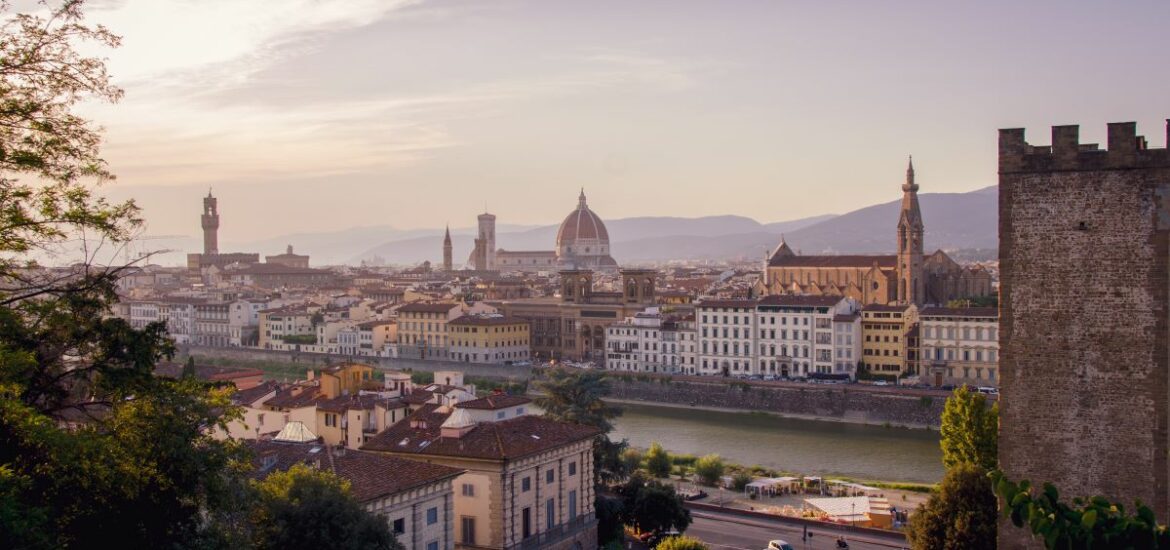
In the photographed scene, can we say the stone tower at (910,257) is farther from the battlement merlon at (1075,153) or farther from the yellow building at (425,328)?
the battlement merlon at (1075,153)

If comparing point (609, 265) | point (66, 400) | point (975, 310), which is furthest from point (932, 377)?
point (609, 265)

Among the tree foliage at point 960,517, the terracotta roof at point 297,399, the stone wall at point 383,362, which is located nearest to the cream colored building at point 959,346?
the stone wall at point 383,362

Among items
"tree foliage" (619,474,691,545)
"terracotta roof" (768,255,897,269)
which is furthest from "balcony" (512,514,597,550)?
"terracotta roof" (768,255,897,269)

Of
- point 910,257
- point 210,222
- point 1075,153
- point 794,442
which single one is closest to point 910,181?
point 910,257

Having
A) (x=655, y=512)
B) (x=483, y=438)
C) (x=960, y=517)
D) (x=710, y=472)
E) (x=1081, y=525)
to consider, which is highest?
(x=1081, y=525)

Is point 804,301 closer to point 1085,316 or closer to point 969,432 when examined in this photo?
point 969,432

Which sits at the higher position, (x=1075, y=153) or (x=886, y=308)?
(x=1075, y=153)
